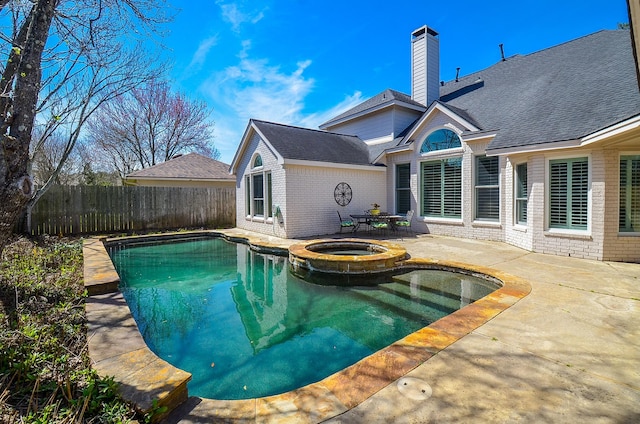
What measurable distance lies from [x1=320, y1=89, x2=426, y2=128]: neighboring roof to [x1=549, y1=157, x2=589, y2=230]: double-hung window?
23.2ft

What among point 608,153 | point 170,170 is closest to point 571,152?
point 608,153

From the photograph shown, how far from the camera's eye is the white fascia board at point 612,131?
490cm

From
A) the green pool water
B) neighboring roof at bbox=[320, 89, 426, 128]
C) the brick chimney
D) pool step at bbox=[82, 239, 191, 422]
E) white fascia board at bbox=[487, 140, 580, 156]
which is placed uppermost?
the brick chimney

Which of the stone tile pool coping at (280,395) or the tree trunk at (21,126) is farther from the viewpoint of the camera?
the tree trunk at (21,126)

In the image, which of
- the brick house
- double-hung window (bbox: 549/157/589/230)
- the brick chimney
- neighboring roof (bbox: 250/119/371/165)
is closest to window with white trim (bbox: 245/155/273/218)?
the brick house

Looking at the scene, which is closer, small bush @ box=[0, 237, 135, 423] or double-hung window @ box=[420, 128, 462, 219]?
small bush @ box=[0, 237, 135, 423]

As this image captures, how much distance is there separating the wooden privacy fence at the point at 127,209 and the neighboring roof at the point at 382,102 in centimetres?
665

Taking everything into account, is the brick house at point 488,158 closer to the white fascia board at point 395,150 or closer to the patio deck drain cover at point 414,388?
the white fascia board at point 395,150

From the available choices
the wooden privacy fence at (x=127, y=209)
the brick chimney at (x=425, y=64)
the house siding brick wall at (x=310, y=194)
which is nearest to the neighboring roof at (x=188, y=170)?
the wooden privacy fence at (x=127, y=209)

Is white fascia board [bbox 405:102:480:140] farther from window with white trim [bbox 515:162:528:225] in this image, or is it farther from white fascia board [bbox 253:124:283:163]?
white fascia board [bbox 253:124:283:163]

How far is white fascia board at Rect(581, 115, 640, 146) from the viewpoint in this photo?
4898mm

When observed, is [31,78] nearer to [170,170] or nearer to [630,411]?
[630,411]

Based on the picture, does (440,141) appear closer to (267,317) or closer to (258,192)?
(258,192)

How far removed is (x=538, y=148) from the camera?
677 cm
